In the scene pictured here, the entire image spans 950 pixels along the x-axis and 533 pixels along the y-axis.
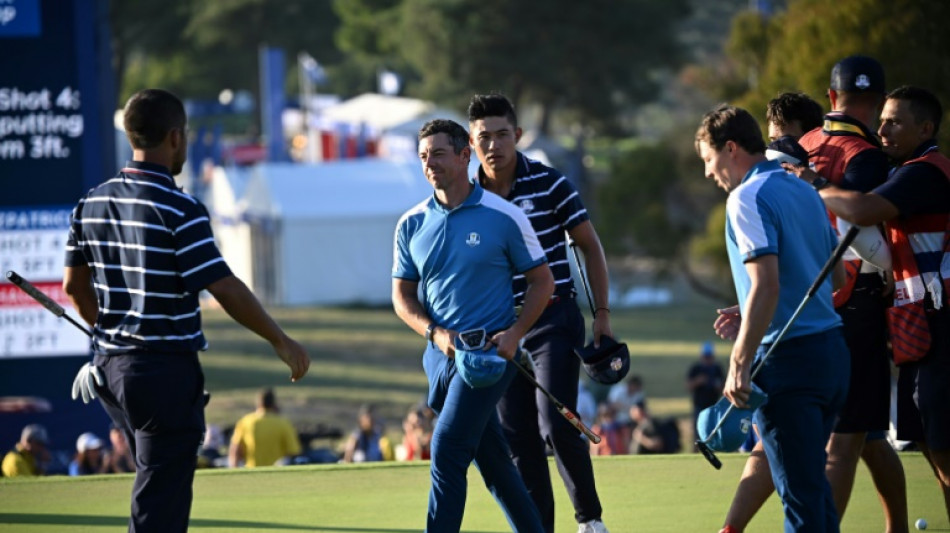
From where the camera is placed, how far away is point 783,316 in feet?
16.8

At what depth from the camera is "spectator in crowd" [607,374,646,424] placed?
1863 centimetres

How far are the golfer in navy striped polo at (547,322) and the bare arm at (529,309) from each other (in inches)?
22.5

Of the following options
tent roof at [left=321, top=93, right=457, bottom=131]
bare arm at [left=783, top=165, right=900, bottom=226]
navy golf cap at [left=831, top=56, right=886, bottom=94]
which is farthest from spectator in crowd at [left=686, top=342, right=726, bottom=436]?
tent roof at [left=321, top=93, right=457, bottom=131]

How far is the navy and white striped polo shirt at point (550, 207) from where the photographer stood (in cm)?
661

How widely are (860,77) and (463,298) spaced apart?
1.75 metres

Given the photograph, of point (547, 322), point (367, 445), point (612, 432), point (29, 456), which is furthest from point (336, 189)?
point (547, 322)

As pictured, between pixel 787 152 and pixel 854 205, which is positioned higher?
pixel 787 152

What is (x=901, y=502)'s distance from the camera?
6246 millimetres

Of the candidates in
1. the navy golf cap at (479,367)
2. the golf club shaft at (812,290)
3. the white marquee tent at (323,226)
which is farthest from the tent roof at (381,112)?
the golf club shaft at (812,290)

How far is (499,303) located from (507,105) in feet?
3.72

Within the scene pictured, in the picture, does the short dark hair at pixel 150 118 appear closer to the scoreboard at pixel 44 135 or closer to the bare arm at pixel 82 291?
the bare arm at pixel 82 291

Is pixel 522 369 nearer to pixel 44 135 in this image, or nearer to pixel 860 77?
pixel 860 77

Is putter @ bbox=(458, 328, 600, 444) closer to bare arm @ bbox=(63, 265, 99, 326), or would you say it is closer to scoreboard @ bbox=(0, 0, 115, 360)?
bare arm @ bbox=(63, 265, 99, 326)

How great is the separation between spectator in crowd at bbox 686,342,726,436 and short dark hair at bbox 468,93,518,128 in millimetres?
10329
